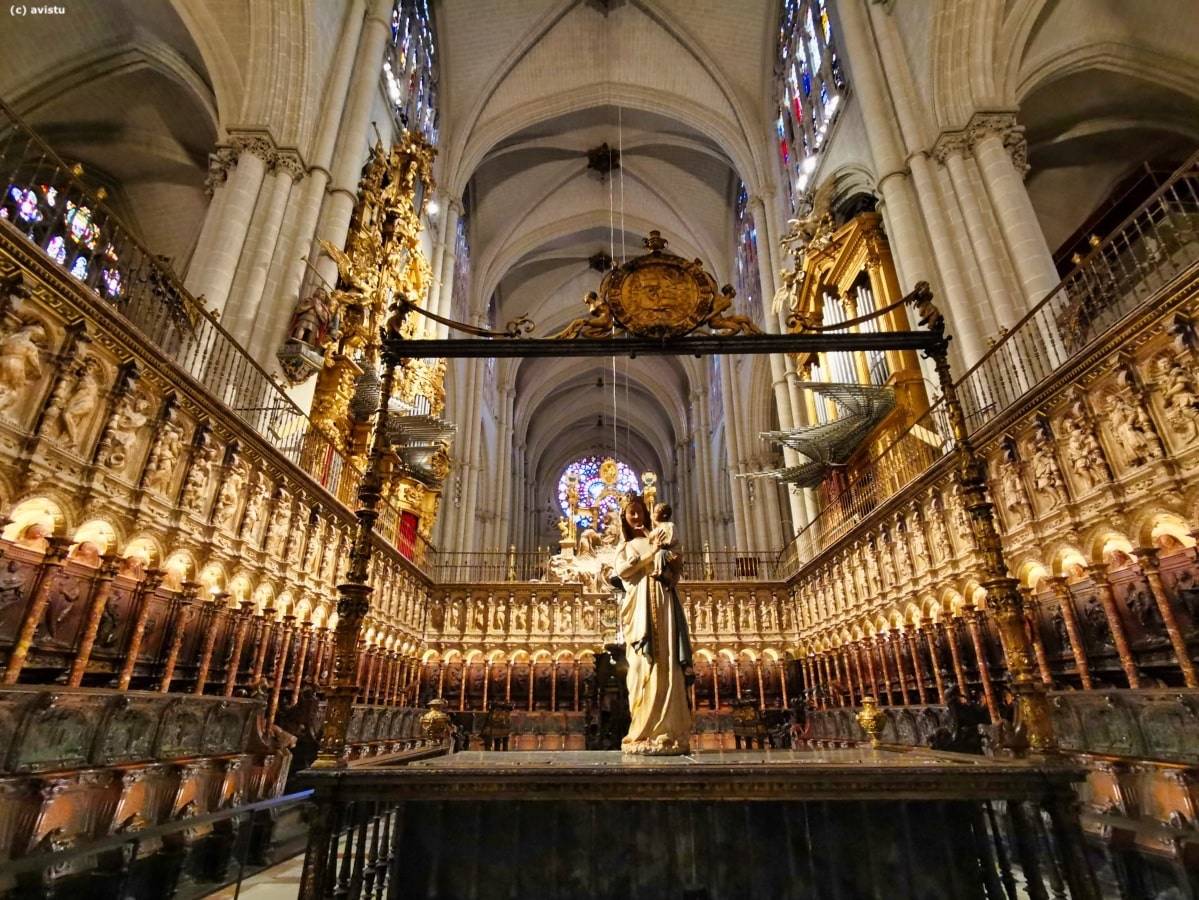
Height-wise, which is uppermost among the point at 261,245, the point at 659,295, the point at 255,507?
the point at 261,245

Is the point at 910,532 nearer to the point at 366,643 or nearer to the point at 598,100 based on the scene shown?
the point at 366,643

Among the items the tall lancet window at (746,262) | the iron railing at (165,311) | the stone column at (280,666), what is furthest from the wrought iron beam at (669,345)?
the tall lancet window at (746,262)

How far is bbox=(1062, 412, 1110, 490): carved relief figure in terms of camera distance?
5.62 meters

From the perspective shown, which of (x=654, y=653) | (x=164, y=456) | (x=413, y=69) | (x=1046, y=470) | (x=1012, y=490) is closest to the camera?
(x=654, y=653)

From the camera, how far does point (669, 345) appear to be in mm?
5078

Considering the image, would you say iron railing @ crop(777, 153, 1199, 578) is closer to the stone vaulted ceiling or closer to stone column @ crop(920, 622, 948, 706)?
stone column @ crop(920, 622, 948, 706)

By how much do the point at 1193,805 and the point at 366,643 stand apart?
423 inches

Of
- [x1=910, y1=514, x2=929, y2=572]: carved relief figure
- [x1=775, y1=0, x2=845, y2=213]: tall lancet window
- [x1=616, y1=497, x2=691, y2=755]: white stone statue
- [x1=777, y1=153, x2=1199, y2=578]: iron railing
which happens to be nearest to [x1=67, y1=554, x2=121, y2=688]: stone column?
[x1=616, y1=497, x2=691, y2=755]: white stone statue

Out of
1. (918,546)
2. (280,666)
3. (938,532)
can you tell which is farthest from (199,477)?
(918,546)

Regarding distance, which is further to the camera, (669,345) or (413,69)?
(413,69)

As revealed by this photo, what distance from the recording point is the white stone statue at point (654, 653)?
458 centimetres

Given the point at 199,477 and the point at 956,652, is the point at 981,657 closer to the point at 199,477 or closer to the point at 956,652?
the point at 956,652

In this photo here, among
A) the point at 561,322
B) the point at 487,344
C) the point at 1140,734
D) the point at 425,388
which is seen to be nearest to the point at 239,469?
the point at 487,344

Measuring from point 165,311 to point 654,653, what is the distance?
8.97 metres
